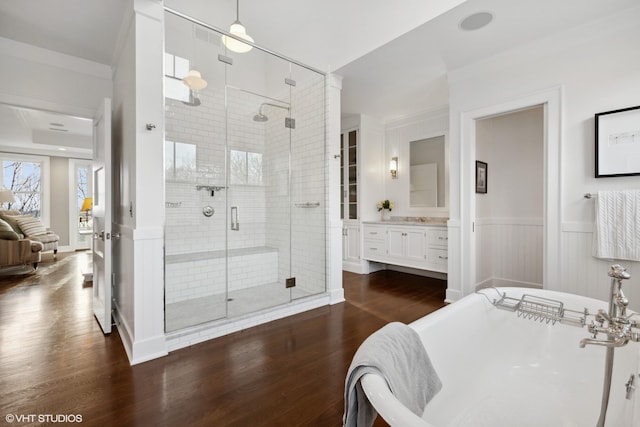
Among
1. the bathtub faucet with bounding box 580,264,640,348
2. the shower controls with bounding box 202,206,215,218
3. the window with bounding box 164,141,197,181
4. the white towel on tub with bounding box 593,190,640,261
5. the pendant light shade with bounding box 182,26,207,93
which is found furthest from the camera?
the shower controls with bounding box 202,206,215,218

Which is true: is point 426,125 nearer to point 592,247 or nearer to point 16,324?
point 592,247

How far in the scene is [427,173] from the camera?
4.94 meters

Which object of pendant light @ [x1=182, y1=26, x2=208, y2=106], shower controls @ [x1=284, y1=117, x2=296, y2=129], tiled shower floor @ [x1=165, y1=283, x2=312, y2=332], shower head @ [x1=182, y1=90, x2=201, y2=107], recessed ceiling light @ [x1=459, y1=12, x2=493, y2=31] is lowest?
tiled shower floor @ [x1=165, y1=283, x2=312, y2=332]

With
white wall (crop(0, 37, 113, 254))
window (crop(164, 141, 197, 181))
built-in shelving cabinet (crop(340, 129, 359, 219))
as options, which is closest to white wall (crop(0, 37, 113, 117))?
white wall (crop(0, 37, 113, 254))

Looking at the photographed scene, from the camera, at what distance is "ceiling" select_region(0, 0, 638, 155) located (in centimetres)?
247

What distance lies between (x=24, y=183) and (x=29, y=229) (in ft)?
7.89

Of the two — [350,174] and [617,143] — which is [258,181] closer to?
[350,174]

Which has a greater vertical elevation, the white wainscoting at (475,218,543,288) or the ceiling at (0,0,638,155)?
the ceiling at (0,0,638,155)

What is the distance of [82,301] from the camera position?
362 cm

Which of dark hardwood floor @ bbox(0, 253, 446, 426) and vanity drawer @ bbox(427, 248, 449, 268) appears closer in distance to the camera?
dark hardwood floor @ bbox(0, 253, 446, 426)

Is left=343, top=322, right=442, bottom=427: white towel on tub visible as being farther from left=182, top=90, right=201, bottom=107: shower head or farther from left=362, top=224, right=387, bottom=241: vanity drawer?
left=362, top=224, right=387, bottom=241: vanity drawer

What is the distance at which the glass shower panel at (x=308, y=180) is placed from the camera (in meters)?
3.54

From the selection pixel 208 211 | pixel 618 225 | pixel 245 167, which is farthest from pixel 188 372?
pixel 618 225

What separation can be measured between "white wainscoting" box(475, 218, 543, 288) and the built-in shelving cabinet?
207 centimetres
